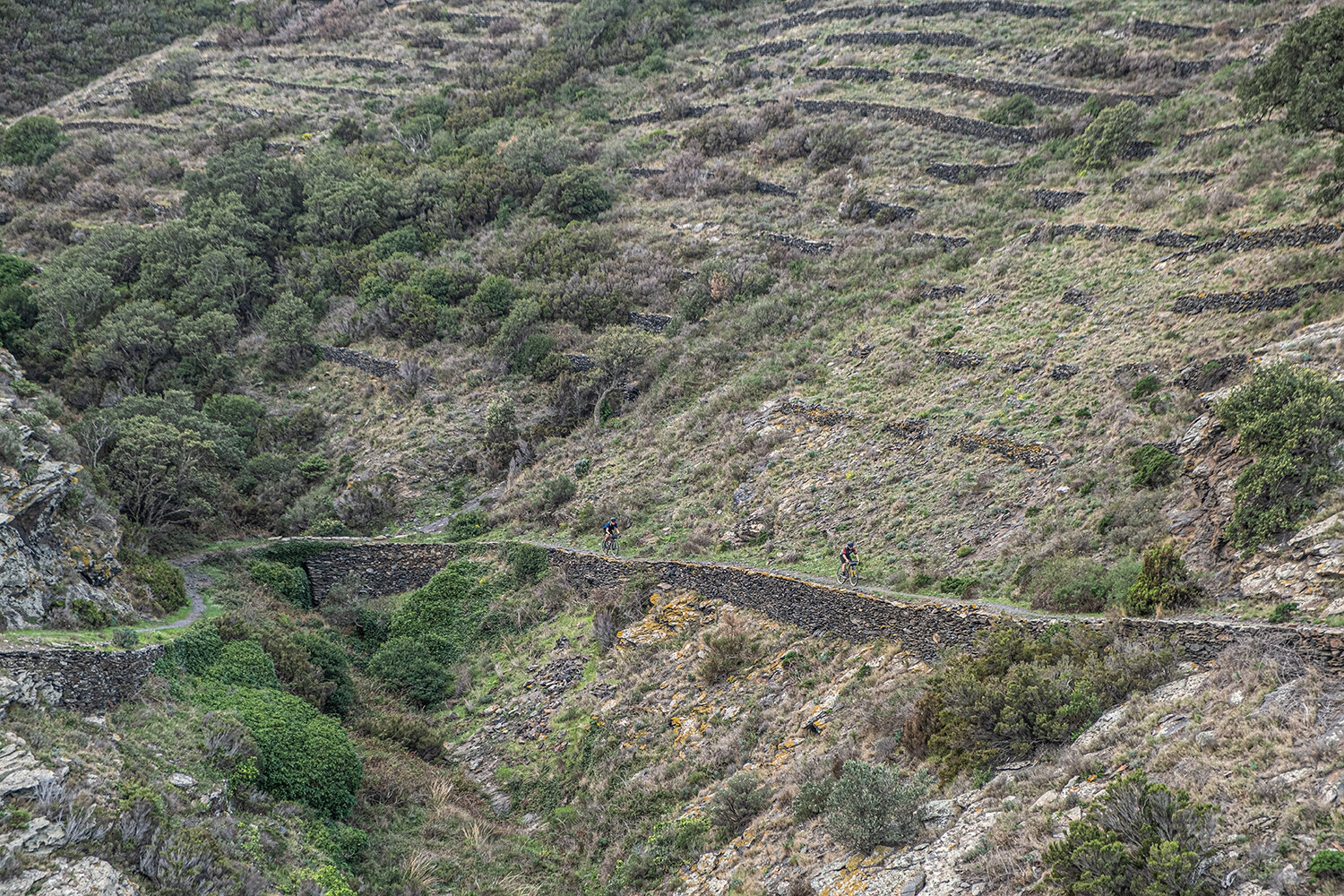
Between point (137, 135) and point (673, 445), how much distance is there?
4562 cm

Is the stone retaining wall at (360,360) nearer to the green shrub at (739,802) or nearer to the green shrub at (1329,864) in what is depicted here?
the green shrub at (739,802)

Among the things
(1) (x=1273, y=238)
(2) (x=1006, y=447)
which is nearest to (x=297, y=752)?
(2) (x=1006, y=447)

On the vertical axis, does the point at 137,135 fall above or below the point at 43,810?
above

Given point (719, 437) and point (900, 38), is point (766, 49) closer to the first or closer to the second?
point (900, 38)

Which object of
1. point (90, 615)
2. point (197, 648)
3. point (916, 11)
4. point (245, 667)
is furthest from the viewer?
point (916, 11)

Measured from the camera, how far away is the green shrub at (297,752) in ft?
53.1

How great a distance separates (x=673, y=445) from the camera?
93.8 feet

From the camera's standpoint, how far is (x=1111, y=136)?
32.4m

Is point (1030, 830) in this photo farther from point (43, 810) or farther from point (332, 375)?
point (332, 375)

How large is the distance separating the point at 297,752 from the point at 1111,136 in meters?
33.3

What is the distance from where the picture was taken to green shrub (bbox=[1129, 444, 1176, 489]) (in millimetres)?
17016

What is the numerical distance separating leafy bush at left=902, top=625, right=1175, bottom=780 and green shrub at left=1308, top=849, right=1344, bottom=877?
4.02 metres

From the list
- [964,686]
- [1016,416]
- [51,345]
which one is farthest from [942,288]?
[51,345]

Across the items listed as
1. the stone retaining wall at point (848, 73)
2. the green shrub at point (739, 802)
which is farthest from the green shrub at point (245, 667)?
the stone retaining wall at point (848, 73)
